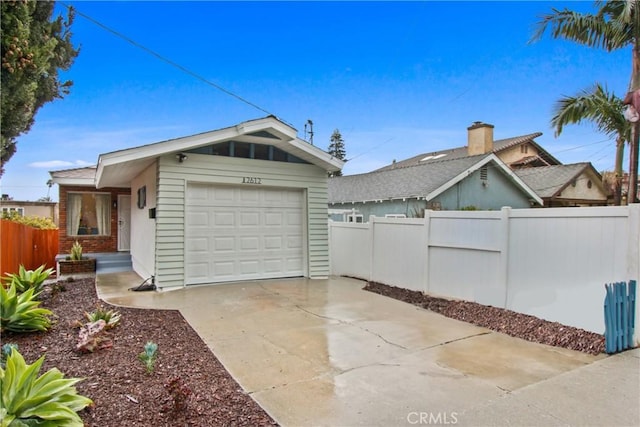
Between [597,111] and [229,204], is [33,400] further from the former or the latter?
[597,111]

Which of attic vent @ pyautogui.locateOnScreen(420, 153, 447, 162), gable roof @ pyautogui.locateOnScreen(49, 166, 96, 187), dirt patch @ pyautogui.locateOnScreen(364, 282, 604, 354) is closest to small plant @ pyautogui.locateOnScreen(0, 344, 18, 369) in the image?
dirt patch @ pyautogui.locateOnScreen(364, 282, 604, 354)

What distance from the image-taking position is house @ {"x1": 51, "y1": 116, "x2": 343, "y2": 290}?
26.8 feet

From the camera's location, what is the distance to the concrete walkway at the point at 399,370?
3150 mm

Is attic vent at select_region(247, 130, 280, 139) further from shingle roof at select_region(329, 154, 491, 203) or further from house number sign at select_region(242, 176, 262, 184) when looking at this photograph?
shingle roof at select_region(329, 154, 491, 203)

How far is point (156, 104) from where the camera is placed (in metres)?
13.2

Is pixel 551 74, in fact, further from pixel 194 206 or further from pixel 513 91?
pixel 194 206

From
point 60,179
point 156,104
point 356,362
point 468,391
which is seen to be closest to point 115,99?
point 156,104

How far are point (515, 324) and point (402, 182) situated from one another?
1168 cm

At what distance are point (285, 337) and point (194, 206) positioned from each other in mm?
4566

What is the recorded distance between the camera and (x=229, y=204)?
9016 mm

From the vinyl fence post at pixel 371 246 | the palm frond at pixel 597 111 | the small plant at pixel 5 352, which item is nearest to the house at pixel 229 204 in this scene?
the vinyl fence post at pixel 371 246

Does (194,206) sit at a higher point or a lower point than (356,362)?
higher

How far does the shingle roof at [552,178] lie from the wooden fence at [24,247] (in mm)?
19575

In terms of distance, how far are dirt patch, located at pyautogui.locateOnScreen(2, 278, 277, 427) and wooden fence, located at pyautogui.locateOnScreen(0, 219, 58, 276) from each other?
7.14 feet
